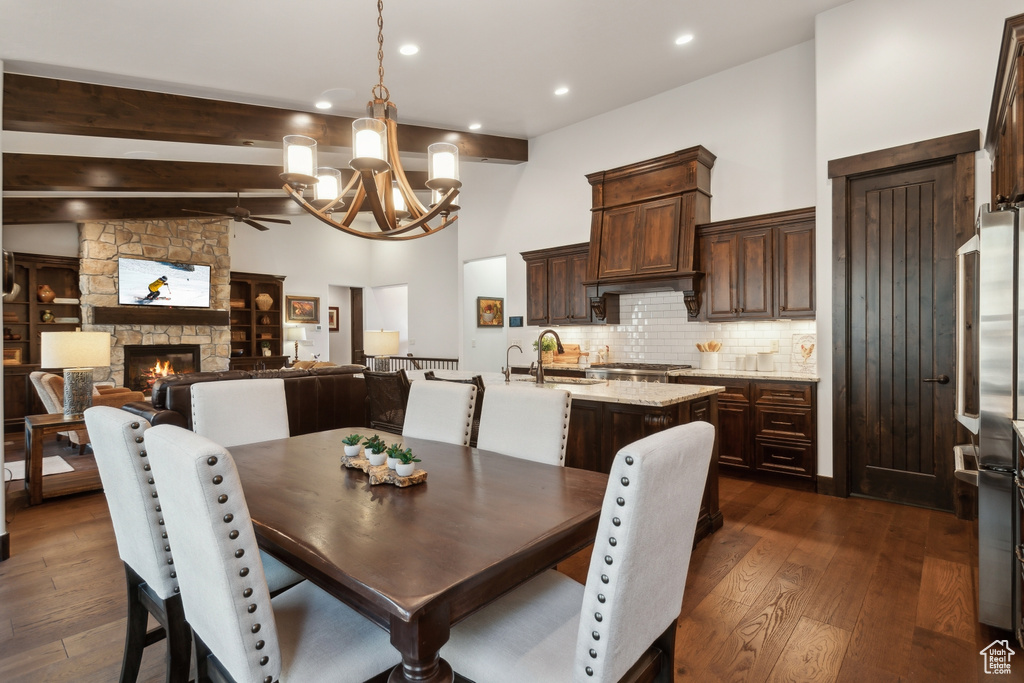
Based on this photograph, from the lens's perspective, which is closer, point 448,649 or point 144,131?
point 448,649

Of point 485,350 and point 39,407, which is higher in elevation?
point 485,350

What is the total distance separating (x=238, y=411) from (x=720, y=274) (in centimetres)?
422

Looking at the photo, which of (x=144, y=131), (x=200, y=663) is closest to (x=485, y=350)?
(x=144, y=131)

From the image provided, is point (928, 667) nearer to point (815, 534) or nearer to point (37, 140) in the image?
point (815, 534)

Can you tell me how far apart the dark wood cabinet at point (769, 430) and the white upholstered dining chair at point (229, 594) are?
3553 mm

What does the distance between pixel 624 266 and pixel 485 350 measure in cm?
320

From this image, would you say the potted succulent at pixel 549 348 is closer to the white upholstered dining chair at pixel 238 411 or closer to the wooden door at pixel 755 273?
the wooden door at pixel 755 273

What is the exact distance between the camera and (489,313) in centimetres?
811

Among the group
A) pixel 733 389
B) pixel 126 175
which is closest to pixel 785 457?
pixel 733 389

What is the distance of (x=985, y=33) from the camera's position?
130 inches

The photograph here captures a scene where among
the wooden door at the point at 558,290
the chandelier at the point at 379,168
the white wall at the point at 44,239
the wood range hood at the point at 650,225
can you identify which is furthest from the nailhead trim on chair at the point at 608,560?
the white wall at the point at 44,239

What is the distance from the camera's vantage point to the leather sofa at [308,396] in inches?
144

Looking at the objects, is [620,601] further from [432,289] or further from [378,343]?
[432,289]

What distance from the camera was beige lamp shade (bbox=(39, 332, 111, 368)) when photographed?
368cm
